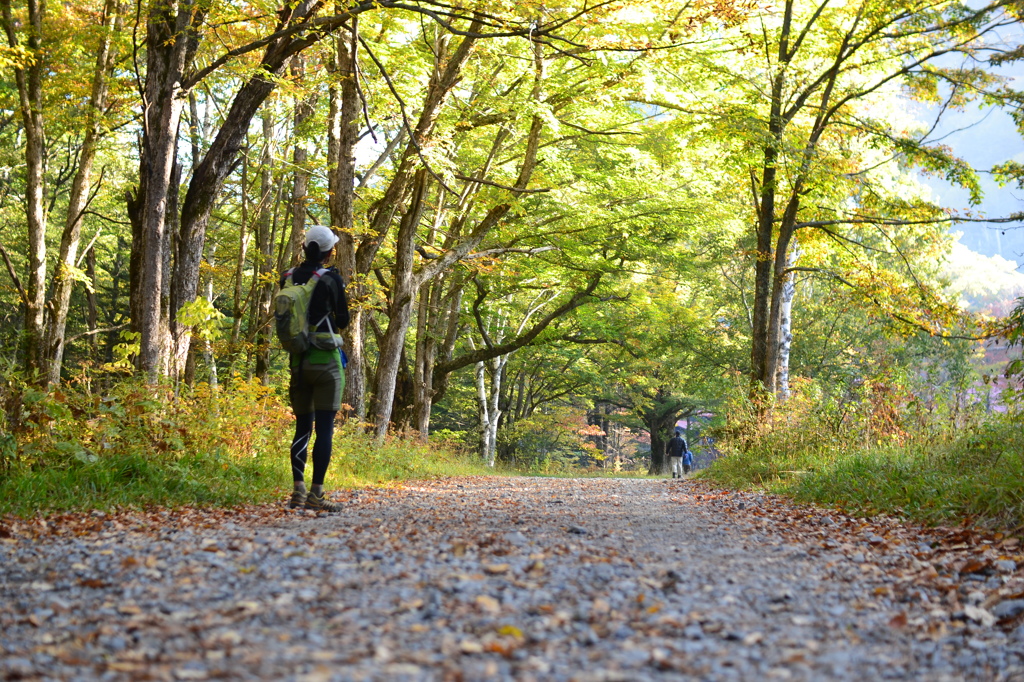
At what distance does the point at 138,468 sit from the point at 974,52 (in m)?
13.2

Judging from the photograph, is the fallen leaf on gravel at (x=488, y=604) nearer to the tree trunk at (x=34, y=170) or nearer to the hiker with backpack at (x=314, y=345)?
the hiker with backpack at (x=314, y=345)

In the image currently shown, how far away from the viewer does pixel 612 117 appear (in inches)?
675

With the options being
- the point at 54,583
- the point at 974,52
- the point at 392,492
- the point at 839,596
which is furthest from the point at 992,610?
the point at 974,52

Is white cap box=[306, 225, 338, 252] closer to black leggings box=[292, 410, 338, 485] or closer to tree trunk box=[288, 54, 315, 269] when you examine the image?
black leggings box=[292, 410, 338, 485]

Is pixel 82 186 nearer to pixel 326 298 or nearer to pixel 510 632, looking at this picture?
pixel 326 298

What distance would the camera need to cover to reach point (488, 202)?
1620 centimetres

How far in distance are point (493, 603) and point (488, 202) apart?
13587mm

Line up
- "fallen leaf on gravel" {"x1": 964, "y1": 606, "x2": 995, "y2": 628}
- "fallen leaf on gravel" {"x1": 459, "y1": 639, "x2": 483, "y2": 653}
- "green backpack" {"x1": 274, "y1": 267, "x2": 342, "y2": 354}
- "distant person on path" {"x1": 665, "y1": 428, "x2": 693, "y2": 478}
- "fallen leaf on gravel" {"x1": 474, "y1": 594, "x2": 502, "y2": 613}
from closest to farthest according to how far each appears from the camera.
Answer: "fallen leaf on gravel" {"x1": 459, "y1": 639, "x2": 483, "y2": 653}, "fallen leaf on gravel" {"x1": 474, "y1": 594, "x2": 502, "y2": 613}, "fallen leaf on gravel" {"x1": 964, "y1": 606, "x2": 995, "y2": 628}, "green backpack" {"x1": 274, "y1": 267, "x2": 342, "y2": 354}, "distant person on path" {"x1": 665, "y1": 428, "x2": 693, "y2": 478}

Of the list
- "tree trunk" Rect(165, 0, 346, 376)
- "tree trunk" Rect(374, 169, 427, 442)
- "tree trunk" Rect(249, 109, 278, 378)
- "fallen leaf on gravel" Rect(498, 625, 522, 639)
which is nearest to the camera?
"fallen leaf on gravel" Rect(498, 625, 522, 639)

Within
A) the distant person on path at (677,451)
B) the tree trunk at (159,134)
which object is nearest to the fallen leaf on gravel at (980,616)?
the tree trunk at (159,134)

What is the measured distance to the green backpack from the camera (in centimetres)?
617

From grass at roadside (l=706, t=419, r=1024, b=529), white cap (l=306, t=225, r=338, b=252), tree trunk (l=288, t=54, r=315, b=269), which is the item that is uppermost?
tree trunk (l=288, t=54, r=315, b=269)

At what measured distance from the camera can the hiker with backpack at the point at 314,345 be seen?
6.21 m

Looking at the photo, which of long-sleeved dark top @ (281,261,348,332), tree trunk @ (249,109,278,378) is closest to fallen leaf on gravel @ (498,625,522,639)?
long-sleeved dark top @ (281,261,348,332)
